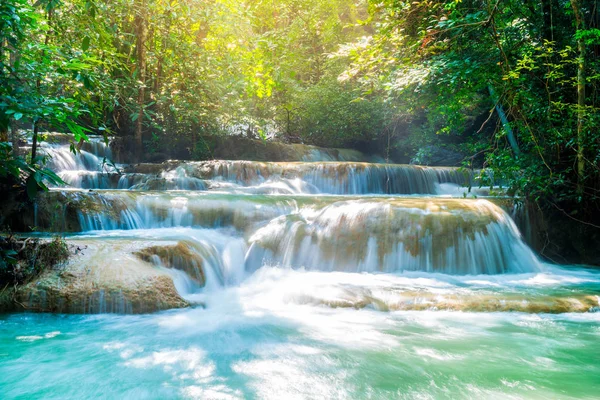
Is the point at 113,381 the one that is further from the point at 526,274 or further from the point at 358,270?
the point at 526,274

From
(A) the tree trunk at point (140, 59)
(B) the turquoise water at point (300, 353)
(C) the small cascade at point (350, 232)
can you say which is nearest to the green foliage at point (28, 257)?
(B) the turquoise water at point (300, 353)

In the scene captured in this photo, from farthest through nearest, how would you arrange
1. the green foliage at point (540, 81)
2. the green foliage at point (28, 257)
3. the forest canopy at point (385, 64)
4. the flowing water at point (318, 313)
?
the green foliage at point (540, 81)
the forest canopy at point (385, 64)
the green foliage at point (28, 257)
the flowing water at point (318, 313)

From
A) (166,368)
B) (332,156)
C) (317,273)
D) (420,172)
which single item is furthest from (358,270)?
(332,156)

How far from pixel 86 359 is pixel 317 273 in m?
3.78

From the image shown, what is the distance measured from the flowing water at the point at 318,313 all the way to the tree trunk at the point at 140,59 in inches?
106

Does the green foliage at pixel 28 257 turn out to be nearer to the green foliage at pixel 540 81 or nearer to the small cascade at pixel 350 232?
the small cascade at pixel 350 232

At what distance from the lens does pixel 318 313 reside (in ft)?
14.8

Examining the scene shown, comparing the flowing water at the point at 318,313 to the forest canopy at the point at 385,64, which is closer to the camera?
the flowing water at the point at 318,313

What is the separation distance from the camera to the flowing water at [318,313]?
2.92 metres

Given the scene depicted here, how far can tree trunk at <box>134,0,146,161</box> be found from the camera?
22.3 feet

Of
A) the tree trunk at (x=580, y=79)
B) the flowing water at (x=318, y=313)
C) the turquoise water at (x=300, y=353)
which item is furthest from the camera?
the tree trunk at (x=580, y=79)

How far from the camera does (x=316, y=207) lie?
304 inches

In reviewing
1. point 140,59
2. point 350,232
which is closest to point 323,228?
point 350,232

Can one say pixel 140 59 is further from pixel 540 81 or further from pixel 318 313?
pixel 540 81
